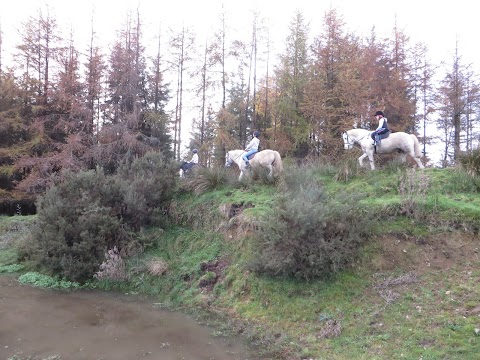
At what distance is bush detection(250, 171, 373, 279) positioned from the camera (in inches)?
275

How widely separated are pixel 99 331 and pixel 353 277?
5004mm

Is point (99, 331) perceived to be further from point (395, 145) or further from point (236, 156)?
point (395, 145)

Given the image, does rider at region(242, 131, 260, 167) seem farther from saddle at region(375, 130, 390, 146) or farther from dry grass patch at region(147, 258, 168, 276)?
dry grass patch at region(147, 258, 168, 276)

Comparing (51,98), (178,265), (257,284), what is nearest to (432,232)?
(257,284)

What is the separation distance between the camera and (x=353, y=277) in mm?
6969

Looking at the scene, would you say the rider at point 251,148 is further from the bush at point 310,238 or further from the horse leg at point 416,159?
the horse leg at point 416,159

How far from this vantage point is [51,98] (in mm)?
21109

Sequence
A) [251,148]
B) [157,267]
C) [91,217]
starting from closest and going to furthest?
[157,267] < [91,217] < [251,148]

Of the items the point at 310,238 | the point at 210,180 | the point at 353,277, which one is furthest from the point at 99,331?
the point at 210,180

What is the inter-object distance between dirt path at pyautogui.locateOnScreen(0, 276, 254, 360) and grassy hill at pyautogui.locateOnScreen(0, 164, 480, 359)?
58 centimetres

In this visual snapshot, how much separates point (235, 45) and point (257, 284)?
18496 millimetres

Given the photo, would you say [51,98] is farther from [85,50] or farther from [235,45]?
[235,45]

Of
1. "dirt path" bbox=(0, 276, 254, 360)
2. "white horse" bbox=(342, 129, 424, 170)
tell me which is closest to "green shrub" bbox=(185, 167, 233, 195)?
"white horse" bbox=(342, 129, 424, 170)

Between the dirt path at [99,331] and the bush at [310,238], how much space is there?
69.1 inches
